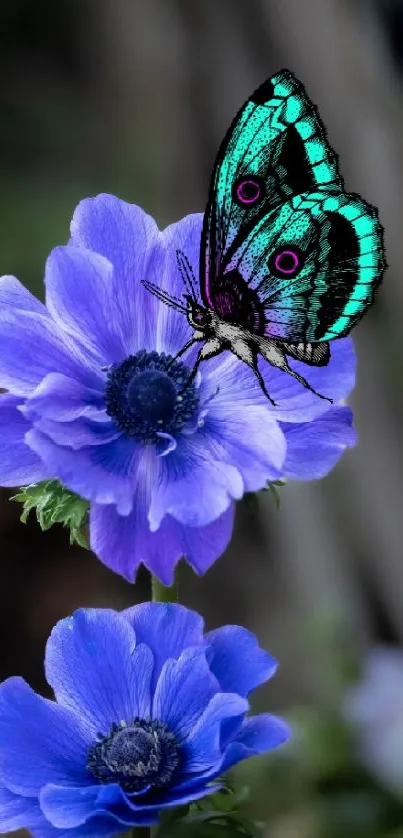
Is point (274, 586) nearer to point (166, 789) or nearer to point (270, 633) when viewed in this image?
point (270, 633)

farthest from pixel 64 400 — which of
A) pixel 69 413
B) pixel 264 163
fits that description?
pixel 264 163

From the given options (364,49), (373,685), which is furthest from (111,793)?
(364,49)

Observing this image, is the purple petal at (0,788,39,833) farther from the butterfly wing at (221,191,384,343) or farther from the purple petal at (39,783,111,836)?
the butterfly wing at (221,191,384,343)

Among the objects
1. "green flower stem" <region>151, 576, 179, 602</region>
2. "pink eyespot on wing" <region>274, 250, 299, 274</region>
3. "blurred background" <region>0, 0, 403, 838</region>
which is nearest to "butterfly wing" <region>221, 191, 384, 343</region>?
"pink eyespot on wing" <region>274, 250, 299, 274</region>

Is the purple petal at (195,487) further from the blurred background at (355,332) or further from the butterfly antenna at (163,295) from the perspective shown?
the blurred background at (355,332)

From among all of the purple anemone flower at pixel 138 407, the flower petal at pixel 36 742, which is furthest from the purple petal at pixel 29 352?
the flower petal at pixel 36 742

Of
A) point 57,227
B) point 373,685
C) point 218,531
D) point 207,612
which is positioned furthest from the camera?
point 57,227

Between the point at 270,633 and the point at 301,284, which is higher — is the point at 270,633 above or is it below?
below
